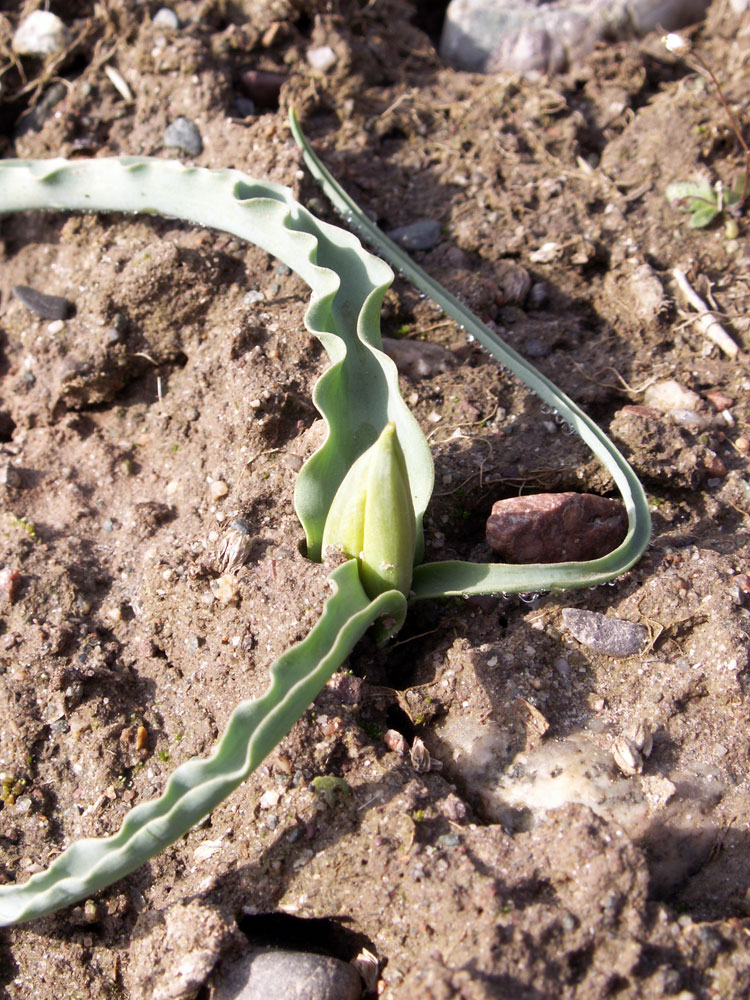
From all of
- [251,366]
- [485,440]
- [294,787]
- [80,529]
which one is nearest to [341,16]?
[251,366]

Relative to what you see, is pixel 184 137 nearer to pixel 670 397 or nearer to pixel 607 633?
pixel 670 397

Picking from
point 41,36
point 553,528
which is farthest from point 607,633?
point 41,36

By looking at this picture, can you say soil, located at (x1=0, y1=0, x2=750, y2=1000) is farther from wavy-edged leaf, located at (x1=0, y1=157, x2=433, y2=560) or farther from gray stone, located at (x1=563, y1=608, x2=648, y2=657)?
wavy-edged leaf, located at (x1=0, y1=157, x2=433, y2=560)

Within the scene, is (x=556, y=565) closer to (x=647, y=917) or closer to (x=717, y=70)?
(x=647, y=917)

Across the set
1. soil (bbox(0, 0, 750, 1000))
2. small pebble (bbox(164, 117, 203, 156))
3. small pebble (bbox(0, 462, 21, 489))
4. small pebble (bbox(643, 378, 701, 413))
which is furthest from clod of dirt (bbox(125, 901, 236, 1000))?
small pebble (bbox(164, 117, 203, 156))

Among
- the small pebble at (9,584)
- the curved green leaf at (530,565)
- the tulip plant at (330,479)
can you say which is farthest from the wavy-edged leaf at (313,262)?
the small pebble at (9,584)

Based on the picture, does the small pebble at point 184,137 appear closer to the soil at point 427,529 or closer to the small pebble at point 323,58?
the soil at point 427,529
